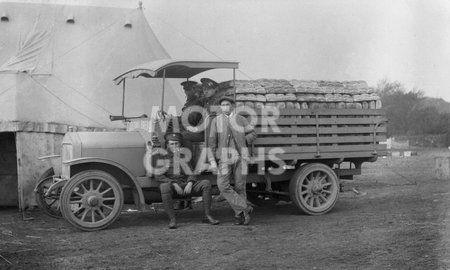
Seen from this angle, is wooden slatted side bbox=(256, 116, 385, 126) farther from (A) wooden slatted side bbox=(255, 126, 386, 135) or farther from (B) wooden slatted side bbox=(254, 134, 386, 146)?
(B) wooden slatted side bbox=(254, 134, 386, 146)

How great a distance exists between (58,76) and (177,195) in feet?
18.0

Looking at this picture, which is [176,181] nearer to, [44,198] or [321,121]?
[44,198]

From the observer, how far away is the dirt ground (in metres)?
4.66

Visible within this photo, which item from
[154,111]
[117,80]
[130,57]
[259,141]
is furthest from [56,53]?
[259,141]

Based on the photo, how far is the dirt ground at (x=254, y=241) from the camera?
466cm

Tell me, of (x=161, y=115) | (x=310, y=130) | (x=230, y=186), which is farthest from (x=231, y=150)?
(x=310, y=130)

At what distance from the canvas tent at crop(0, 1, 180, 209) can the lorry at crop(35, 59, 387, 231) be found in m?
1.34

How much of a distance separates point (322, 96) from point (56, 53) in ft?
21.2

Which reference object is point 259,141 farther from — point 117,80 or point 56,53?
point 56,53

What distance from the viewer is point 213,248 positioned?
527 cm

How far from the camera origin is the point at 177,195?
690 centimetres

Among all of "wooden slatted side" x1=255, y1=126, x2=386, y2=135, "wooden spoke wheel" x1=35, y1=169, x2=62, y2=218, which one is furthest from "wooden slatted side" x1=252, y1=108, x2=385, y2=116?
"wooden spoke wheel" x1=35, y1=169, x2=62, y2=218

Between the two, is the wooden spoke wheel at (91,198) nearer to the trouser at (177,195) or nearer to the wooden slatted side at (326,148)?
the trouser at (177,195)

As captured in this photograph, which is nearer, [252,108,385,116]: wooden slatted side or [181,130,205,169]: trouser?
[181,130,205,169]: trouser
